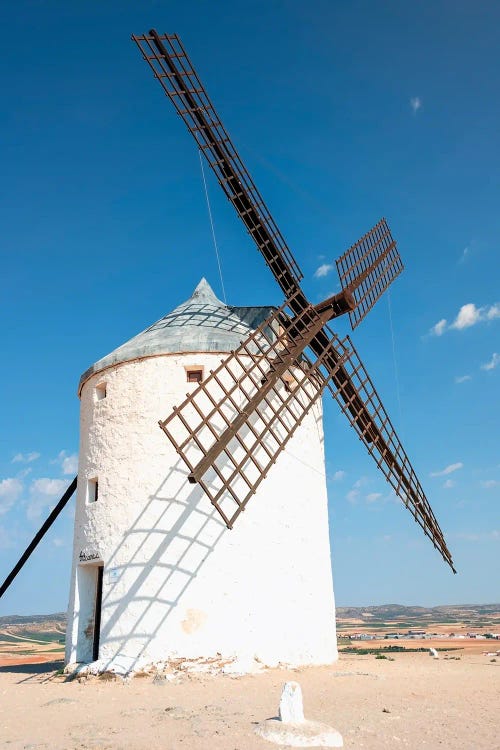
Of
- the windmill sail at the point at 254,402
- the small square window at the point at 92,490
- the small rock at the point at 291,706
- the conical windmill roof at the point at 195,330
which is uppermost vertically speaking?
the conical windmill roof at the point at 195,330

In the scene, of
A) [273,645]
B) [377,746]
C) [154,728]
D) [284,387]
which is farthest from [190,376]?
[377,746]

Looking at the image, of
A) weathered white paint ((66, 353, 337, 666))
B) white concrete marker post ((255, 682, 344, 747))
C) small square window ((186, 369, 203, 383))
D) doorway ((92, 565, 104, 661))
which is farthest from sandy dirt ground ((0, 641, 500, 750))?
small square window ((186, 369, 203, 383))

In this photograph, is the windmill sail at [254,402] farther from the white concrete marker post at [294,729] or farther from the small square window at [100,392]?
the white concrete marker post at [294,729]

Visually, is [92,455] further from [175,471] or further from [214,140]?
[214,140]

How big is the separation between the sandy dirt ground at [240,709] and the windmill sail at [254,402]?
108 inches

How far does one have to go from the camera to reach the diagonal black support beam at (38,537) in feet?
42.4

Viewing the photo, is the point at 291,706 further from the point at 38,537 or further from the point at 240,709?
the point at 38,537

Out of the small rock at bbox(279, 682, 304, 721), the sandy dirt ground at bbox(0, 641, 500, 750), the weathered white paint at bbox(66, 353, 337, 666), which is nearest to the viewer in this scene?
the sandy dirt ground at bbox(0, 641, 500, 750)

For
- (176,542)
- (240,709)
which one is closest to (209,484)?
(176,542)

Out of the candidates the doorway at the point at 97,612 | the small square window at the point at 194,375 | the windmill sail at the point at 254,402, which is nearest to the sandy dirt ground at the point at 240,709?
the doorway at the point at 97,612

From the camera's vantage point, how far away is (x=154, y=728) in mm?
6270

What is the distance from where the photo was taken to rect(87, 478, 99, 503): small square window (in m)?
11.5

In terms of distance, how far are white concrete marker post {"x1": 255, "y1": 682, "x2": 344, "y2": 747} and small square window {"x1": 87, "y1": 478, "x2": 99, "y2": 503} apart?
20.4ft

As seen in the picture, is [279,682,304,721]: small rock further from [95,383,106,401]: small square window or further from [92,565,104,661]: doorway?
[95,383,106,401]: small square window
